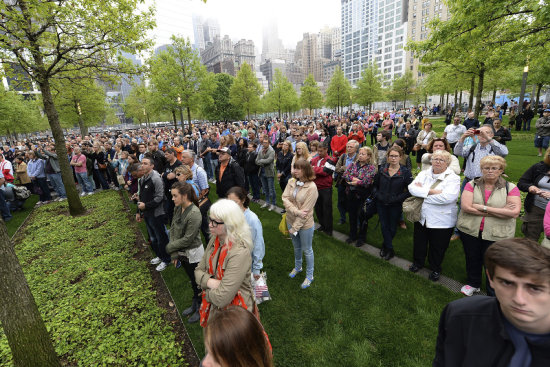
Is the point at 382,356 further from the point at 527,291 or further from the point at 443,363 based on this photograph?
the point at 527,291

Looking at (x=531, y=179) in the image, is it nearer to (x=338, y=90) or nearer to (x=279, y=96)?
(x=279, y=96)

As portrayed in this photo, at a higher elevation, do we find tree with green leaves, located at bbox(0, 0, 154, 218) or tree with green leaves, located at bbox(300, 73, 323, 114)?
tree with green leaves, located at bbox(300, 73, 323, 114)

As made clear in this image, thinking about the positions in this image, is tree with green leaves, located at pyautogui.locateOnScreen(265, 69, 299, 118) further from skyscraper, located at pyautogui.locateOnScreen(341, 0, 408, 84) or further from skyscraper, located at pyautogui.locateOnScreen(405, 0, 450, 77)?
skyscraper, located at pyautogui.locateOnScreen(405, 0, 450, 77)

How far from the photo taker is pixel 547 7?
665 centimetres

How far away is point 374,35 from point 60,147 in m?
137

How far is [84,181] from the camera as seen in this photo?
1155 cm

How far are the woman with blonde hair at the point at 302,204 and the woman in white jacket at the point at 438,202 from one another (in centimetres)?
175

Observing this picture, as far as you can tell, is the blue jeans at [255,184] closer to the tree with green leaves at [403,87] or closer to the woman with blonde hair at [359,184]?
the woman with blonde hair at [359,184]

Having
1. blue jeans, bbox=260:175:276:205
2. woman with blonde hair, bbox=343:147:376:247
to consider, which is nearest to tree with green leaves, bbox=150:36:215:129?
blue jeans, bbox=260:175:276:205

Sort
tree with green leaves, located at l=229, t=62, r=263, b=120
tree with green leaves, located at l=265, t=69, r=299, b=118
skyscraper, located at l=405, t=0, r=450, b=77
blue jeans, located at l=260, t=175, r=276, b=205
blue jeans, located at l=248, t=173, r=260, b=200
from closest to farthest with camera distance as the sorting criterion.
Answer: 1. blue jeans, located at l=260, t=175, r=276, b=205
2. blue jeans, located at l=248, t=173, r=260, b=200
3. tree with green leaves, located at l=229, t=62, r=263, b=120
4. tree with green leaves, located at l=265, t=69, r=299, b=118
5. skyscraper, located at l=405, t=0, r=450, b=77

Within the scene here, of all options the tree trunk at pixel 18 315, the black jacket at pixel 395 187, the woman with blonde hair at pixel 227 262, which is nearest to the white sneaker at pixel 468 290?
the black jacket at pixel 395 187

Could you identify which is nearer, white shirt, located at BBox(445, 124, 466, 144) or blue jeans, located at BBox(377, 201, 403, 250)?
blue jeans, located at BBox(377, 201, 403, 250)

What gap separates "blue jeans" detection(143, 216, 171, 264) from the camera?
512cm

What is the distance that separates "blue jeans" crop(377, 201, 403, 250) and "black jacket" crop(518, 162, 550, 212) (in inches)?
70.6
